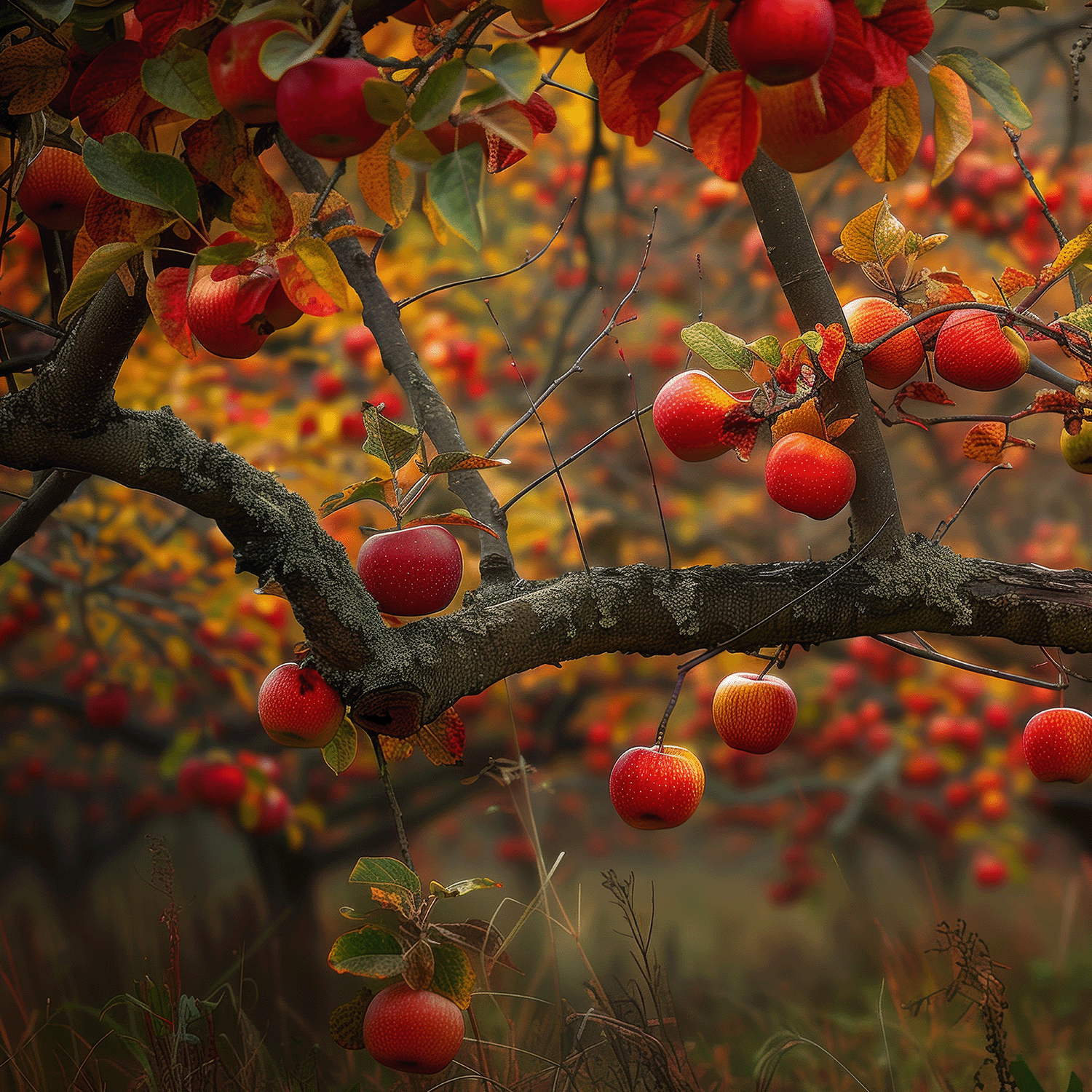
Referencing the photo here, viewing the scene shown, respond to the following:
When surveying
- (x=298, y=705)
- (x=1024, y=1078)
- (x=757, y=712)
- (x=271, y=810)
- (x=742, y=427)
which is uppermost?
(x=742, y=427)

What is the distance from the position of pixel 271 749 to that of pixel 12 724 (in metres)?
0.58

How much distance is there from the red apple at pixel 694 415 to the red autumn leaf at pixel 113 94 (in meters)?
0.38

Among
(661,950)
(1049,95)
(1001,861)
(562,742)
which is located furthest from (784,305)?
(661,950)

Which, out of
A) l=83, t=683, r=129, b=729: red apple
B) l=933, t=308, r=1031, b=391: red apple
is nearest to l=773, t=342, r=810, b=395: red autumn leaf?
l=933, t=308, r=1031, b=391: red apple

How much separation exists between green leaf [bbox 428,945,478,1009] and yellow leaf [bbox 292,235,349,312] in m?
0.45

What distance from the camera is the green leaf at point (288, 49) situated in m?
0.29

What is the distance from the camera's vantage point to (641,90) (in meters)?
0.34

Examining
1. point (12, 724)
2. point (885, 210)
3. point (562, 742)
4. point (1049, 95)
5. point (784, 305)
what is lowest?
point (562, 742)

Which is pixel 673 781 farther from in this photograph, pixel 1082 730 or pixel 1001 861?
pixel 1001 861

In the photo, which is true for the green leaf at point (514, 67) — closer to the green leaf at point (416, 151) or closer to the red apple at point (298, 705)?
the green leaf at point (416, 151)

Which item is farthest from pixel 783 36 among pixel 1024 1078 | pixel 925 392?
pixel 1024 1078

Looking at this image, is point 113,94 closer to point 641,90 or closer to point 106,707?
point 641,90

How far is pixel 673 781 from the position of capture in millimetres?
716

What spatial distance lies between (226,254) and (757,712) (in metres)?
0.52
